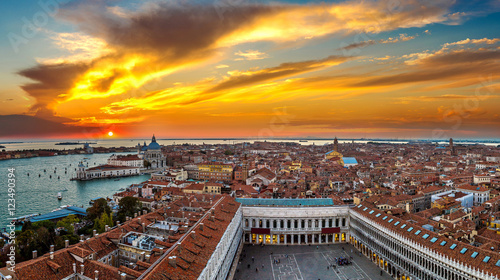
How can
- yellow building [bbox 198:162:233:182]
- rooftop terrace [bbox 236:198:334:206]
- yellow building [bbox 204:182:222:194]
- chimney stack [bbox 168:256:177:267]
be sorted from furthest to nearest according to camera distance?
yellow building [bbox 198:162:233:182] → yellow building [bbox 204:182:222:194] → rooftop terrace [bbox 236:198:334:206] → chimney stack [bbox 168:256:177:267]

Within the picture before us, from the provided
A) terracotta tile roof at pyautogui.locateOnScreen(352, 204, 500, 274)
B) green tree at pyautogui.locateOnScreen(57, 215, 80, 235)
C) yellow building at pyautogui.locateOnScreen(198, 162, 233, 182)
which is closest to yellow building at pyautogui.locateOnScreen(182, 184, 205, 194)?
green tree at pyautogui.locateOnScreen(57, 215, 80, 235)

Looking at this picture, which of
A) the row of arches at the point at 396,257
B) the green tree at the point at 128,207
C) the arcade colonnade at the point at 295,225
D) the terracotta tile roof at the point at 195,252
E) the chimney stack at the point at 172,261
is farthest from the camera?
the green tree at the point at 128,207

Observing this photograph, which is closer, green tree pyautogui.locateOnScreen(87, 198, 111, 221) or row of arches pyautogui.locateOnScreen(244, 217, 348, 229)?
row of arches pyautogui.locateOnScreen(244, 217, 348, 229)

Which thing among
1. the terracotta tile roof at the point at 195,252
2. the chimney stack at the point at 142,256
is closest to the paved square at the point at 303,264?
the terracotta tile roof at the point at 195,252

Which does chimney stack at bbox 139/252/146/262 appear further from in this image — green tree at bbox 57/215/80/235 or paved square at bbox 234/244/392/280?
green tree at bbox 57/215/80/235

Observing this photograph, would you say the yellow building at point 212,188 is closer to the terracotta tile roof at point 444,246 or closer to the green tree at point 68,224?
the green tree at point 68,224

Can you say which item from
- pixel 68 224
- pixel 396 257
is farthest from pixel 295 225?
pixel 68 224

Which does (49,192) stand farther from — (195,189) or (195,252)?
(195,252)

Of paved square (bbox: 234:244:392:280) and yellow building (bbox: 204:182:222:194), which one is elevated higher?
yellow building (bbox: 204:182:222:194)

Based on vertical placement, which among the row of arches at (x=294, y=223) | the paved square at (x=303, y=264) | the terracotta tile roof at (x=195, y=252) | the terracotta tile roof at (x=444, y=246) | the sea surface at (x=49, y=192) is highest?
the terracotta tile roof at (x=195, y=252)

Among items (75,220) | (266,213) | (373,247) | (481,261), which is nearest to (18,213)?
(75,220)
